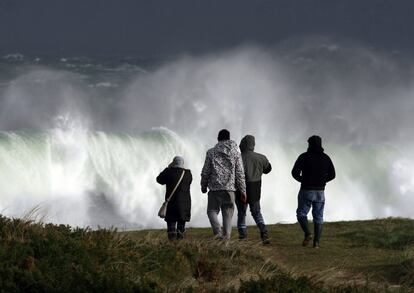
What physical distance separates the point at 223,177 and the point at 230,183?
0.14 meters

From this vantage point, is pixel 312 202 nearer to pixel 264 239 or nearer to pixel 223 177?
pixel 264 239

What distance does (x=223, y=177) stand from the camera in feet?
46.3

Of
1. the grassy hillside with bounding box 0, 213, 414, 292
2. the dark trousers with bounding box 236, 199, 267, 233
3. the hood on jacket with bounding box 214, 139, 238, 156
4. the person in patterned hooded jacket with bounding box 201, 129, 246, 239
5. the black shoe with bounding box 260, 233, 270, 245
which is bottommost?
the grassy hillside with bounding box 0, 213, 414, 292

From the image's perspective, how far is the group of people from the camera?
46.4 ft

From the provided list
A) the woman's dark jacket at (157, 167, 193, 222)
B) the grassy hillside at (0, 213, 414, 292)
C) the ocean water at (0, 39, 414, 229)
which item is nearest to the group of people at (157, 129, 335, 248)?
the woman's dark jacket at (157, 167, 193, 222)

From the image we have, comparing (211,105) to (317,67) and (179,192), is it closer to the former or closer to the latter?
(179,192)

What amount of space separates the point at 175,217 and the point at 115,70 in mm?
85919

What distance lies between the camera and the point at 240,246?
12.6 meters

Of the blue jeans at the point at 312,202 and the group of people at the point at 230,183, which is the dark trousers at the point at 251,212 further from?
the blue jeans at the point at 312,202

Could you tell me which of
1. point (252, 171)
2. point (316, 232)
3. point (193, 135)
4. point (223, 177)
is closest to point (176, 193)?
point (223, 177)

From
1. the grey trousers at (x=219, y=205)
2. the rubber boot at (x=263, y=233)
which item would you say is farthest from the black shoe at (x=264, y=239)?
→ the grey trousers at (x=219, y=205)

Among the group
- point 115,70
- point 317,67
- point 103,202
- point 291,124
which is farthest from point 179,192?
point 115,70

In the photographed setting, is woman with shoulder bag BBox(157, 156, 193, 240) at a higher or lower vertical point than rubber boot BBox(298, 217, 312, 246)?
higher

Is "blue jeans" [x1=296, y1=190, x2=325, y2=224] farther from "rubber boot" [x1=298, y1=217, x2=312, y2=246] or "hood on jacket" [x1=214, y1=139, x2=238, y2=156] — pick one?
"hood on jacket" [x1=214, y1=139, x2=238, y2=156]
